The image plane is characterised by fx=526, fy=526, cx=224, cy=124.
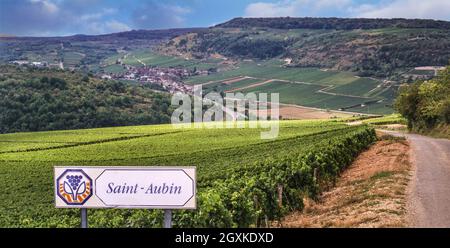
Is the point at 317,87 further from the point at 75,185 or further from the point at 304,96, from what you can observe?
the point at 75,185

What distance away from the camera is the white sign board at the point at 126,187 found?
1202 centimetres

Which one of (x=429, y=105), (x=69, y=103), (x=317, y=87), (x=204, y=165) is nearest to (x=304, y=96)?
(x=317, y=87)

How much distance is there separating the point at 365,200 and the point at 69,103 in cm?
8600

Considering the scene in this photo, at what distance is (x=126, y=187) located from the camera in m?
12.2

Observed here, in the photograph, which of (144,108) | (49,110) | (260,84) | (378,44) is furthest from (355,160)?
(378,44)

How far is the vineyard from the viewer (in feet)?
54.3

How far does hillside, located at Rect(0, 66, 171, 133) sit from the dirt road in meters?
69.6

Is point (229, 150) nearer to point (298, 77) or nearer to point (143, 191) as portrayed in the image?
point (143, 191)

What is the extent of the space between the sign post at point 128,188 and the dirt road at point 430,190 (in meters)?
7.06

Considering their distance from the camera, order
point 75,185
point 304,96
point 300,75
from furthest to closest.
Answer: point 300,75 < point 304,96 < point 75,185

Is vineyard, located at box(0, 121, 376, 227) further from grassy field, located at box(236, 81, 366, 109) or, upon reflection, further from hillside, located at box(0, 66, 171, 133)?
grassy field, located at box(236, 81, 366, 109)

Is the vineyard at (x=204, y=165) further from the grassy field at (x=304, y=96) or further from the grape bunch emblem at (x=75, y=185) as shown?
the grassy field at (x=304, y=96)

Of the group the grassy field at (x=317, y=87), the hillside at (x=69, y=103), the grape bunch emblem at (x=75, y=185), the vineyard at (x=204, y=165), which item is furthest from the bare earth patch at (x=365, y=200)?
the grassy field at (x=317, y=87)

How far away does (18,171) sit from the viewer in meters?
43.7
